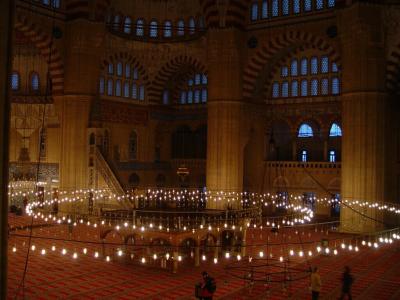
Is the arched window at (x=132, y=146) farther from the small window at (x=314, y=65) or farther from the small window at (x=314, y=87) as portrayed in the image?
the small window at (x=314, y=65)

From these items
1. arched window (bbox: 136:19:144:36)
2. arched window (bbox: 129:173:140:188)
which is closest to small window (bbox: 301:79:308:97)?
arched window (bbox: 136:19:144:36)

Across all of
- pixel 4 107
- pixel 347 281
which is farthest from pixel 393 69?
pixel 4 107

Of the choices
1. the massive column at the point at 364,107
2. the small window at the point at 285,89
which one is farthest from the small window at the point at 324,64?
the massive column at the point at 364,107

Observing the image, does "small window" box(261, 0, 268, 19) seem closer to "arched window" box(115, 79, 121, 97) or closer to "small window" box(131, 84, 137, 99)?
"small window" box(131, 84, 137, 99)

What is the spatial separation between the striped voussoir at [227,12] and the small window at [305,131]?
6124mm

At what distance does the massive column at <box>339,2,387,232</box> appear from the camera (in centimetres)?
1700

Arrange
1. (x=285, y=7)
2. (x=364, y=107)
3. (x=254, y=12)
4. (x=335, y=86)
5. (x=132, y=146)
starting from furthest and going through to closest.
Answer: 1. (x=132, y=146)
2. (x=335, y=86)
3. (x=254, y=12)
4. (x=285, y=7)
5. (x=364, y=107)

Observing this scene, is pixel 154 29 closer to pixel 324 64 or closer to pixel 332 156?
pixel 324 64

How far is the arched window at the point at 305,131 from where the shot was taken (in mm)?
23734

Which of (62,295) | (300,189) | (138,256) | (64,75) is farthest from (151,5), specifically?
(62,295)

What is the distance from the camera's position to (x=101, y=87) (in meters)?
23.3

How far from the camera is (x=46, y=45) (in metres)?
20.5

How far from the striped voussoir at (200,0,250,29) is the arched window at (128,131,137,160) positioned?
7073mm

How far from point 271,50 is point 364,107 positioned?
5534 mm
